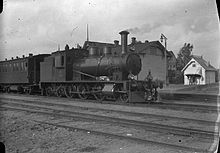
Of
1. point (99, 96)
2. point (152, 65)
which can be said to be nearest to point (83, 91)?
point (99, 96)

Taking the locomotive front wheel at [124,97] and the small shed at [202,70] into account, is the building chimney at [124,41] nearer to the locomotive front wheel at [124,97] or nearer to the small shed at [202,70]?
the locomotive front wheel at [124,97]

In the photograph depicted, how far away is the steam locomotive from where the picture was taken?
1205cm

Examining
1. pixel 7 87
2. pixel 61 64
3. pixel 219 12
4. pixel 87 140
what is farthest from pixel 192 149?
pixel 7 87

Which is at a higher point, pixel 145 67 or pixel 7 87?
pixel 145 67

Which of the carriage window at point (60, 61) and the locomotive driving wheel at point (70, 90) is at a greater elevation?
the carriage window at point (60, 61)

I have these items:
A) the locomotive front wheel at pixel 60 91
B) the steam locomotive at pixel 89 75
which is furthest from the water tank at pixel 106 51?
the locomotive front wheel at pixel 60 91

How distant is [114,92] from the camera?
39.1 ft

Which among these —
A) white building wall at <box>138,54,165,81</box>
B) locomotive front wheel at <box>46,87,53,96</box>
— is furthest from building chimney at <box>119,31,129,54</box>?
locomotive front wheel at <box>46,87,53,96</box>

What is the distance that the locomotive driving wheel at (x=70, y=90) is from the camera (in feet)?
46.4

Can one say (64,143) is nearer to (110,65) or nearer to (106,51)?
(110,65)

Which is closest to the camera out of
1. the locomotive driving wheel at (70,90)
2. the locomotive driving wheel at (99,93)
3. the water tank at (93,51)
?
the locomotive driving wheel at (99,93)

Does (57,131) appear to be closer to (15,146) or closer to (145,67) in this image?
(15,146)

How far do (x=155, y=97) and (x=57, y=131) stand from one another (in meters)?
7.62

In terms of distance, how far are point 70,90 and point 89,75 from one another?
5.02 feet
